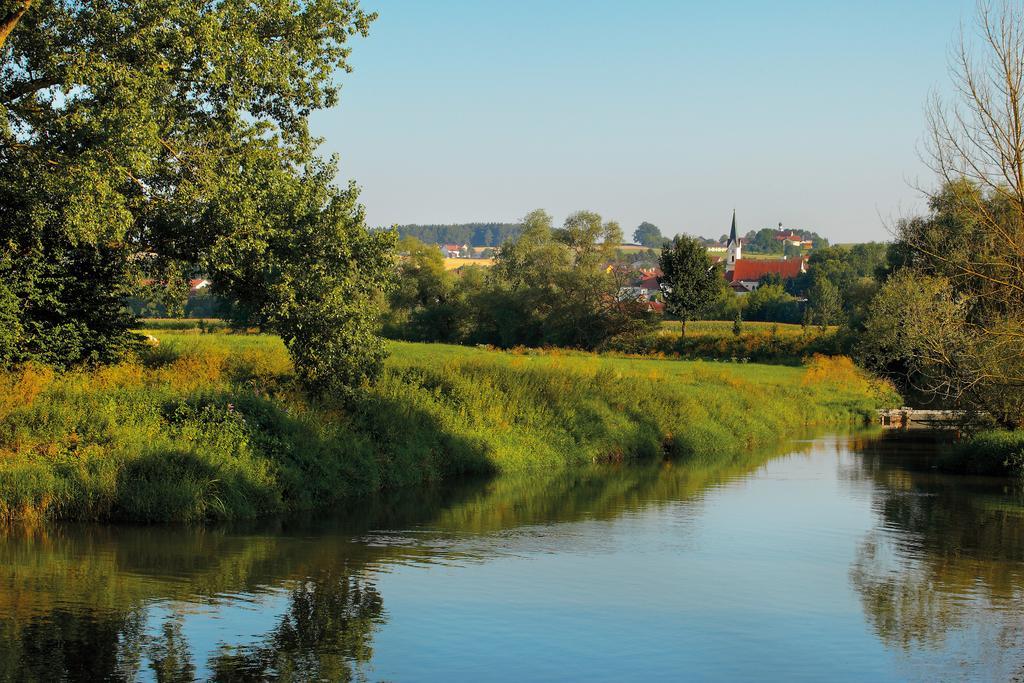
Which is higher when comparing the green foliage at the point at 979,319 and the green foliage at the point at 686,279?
the green foliage at the point at 686,279

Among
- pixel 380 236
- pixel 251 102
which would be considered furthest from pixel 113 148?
pixel 380 236

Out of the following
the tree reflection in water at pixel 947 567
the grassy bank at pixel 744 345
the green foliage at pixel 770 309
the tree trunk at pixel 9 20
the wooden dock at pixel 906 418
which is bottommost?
the tree reflection in water at pixel 947 567

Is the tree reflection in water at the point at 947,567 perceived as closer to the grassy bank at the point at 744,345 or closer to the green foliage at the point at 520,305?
the grassy bank at the point at 744,345

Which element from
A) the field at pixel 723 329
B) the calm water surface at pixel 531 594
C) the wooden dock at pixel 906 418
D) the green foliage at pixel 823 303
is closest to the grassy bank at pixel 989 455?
the calm water surface at pixel 531 594

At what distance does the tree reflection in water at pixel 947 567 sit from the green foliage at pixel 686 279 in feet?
181

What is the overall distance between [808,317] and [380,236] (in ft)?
251

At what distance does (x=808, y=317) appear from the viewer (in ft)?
309

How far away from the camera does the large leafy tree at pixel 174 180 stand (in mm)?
19812

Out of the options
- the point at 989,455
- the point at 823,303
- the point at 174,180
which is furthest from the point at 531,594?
the point at 823,303

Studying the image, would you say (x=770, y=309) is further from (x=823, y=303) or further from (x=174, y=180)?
(x=174, y=180)

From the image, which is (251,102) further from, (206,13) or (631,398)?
(631,398)

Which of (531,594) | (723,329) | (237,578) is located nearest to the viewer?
(531,594)

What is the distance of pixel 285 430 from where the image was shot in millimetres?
21891

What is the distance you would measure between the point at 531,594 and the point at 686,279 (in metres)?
71.1
